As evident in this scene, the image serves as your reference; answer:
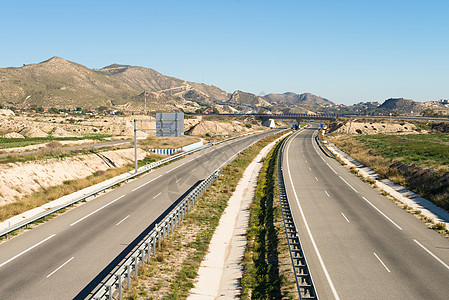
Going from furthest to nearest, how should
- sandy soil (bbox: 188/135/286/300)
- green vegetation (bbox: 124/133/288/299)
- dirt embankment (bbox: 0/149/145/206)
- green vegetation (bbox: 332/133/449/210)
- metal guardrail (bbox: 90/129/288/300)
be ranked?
dirt embankment (bbox: 0/149/145/206) → green vegetation (bbox: 332/133/449/210) → sandy soil (bbox: 188/135/286/300) → green vegetation (bbox: 124/133/288/299) → metal guardrail (bbox: 90/129/288/300)

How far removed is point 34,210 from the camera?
26172 mm

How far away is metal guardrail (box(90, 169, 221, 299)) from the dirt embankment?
15862 millimetres

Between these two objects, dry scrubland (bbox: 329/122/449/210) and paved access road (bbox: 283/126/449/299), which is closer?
paved access road (bbox: 283/126/449/299)

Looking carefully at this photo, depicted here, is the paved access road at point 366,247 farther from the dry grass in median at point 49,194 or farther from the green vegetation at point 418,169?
the dry grass in median at point 49,194

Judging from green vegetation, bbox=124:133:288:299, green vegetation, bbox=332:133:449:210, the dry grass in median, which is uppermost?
green vegetation, bbox=332:133:449:210

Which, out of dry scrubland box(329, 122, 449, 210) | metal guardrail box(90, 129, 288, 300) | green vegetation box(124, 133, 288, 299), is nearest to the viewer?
metal guardrail box(90, 129, 288, 300)

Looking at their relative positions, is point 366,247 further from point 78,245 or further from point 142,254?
point 78,245

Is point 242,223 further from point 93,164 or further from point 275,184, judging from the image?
point 93,164

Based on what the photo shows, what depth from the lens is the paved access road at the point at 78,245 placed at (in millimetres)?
14172

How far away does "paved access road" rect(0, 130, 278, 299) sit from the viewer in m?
14.2

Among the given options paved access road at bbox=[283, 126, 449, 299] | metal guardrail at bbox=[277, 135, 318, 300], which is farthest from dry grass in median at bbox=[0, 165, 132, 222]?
paved access road at bbox=[283, 126, 449, 299]

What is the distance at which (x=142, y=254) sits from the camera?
1630cm

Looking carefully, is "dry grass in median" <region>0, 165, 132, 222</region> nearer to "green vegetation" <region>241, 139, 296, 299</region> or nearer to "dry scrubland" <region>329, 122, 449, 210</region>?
"green vegetation" <region>241, 139, 296, 299</region>

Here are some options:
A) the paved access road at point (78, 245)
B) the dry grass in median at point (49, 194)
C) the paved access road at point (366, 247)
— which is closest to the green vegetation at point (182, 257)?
the paved access road at point (78, 245)
